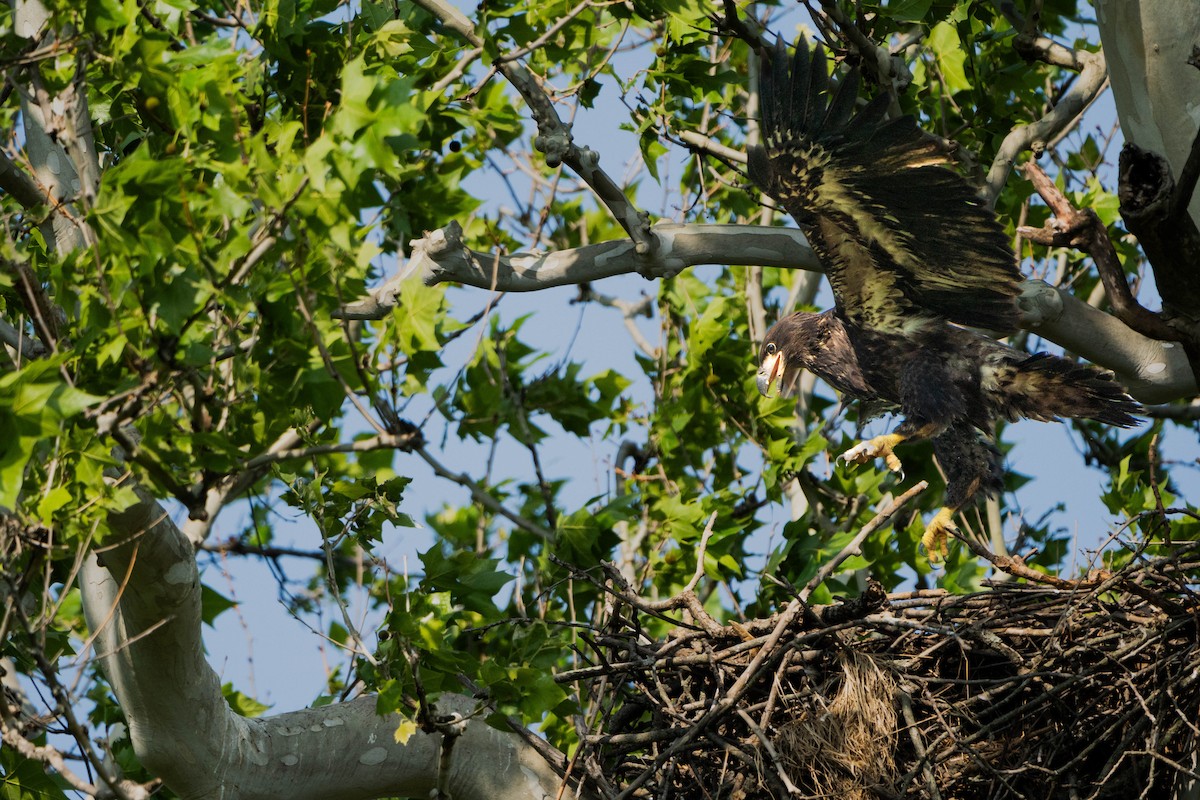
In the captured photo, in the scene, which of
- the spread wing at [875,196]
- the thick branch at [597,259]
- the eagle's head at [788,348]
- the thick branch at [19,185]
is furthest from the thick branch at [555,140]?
the thick branch at [19,185]

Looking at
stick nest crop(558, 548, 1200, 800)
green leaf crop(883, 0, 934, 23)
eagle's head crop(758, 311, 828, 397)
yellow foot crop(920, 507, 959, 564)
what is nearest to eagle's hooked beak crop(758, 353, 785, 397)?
eagle's head crop(758, 311, 828, 397)

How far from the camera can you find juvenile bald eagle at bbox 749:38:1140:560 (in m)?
4.48

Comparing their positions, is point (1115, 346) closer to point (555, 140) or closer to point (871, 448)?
point (871, 448)

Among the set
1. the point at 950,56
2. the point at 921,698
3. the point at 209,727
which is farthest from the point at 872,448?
the point at 209,727

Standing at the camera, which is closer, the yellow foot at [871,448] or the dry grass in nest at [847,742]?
the dry grass in nest at [847,742]

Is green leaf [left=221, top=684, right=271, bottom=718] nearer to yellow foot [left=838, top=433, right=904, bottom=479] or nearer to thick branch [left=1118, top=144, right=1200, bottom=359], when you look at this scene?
yellow foot [left=838, top=433, right=904, bottom=479]

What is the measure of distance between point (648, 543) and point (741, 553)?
49cm

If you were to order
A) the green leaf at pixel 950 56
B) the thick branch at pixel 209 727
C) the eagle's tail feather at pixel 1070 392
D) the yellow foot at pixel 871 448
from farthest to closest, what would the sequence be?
the green leaf at pixel 950 56
the yellow foot at pixel 871 448
the eagle's tail feather at pixel 1070 392
the thick branch at pixel 209 727

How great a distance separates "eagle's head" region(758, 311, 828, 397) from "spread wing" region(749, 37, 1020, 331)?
466 mm

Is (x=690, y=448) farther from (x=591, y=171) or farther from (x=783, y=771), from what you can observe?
(x=783, y=771)

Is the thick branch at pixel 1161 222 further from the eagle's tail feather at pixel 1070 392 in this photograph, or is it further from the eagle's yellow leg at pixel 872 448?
the eagle's yellow leg at pixel 872 448

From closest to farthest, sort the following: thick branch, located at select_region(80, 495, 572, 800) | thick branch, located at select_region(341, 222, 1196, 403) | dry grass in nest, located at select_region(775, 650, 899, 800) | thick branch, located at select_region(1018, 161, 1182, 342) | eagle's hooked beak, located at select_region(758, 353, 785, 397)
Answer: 1. thick branch, located at select_region(80, 495, 572, 800)
2. dry grass in nest, located at select_region(775, 650, 899, 800)
3. thick branch, located at select_region(1018, 161, 1182, 342)
4. thick branch, located at select_region(341, 222, 1196, 403)
5. eagle's hooked beak, located at select_region(758, 353, 785, 397)

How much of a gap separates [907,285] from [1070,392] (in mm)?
702

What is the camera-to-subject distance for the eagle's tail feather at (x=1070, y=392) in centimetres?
473
